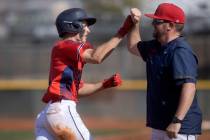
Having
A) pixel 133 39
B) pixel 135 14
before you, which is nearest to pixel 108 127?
pixel 133 39

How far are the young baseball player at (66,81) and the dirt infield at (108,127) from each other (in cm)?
626

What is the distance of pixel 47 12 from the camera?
24.0 m

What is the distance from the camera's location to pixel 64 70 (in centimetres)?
611

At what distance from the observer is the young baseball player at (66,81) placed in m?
6.09

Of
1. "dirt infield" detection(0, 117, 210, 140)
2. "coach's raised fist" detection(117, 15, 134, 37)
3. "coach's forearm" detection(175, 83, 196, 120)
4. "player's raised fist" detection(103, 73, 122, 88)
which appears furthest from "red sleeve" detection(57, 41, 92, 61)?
"dirt infield" detection(0, 117, 210, 140)

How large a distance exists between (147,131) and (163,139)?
792 cm

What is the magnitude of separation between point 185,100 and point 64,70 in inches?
46.7

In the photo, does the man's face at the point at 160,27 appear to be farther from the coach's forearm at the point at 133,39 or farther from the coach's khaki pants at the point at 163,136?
the coach's khaki pants at the point at 163,136

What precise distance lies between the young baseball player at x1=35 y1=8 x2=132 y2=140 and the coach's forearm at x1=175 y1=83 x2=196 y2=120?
33.1 inches

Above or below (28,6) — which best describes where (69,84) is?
above

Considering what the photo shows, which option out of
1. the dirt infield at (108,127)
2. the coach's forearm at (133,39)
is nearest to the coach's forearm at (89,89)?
the coach's forearm at (133,39)

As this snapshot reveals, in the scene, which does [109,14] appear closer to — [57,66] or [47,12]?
[47,12]

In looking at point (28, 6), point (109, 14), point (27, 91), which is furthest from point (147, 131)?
point (28, 6)

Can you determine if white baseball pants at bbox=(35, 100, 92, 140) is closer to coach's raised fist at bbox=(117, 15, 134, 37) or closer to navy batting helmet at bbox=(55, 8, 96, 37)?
navy batting helmet at bbox=(55, 8, 96, 37)
